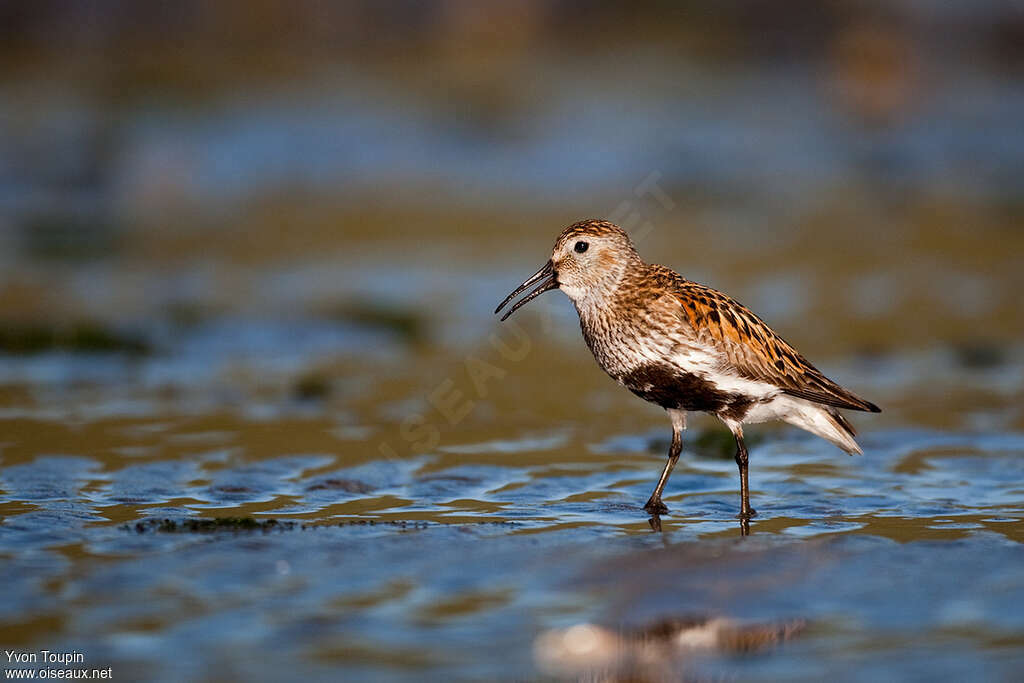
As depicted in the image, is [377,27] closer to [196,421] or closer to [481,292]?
[481,292]

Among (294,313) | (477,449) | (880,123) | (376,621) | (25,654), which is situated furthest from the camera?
(880,123)

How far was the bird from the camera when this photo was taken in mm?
8594

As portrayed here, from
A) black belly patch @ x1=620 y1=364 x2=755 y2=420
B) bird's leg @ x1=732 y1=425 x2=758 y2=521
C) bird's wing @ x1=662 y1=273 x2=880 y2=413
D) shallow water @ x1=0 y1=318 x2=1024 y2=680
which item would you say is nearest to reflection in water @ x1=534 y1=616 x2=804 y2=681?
shallow water @ x1=0 y1=318 x2=1024 y2=680

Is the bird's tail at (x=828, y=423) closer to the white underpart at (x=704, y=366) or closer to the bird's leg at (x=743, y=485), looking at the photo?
the white underpart at (x=704, y=366)

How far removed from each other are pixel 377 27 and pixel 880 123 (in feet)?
35.0

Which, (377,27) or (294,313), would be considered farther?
(377,27)

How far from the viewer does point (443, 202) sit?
20984 millimetres

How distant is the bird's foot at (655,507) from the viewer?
8.43m

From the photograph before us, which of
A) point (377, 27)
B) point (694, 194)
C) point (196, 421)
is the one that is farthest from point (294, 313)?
point (377, 27)

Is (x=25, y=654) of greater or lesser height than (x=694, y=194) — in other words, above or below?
below
